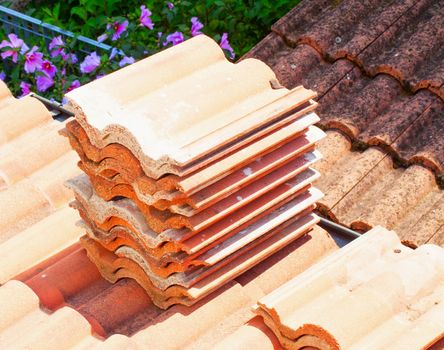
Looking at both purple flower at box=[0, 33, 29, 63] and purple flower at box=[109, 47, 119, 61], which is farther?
purple flower at box=[0, 33, 29, 63]

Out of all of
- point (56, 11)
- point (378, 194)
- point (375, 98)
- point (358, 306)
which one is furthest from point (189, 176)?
point (56, 11)

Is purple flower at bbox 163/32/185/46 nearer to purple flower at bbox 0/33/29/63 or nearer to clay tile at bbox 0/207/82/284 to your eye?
purple flower at bbox 0/33/29/63

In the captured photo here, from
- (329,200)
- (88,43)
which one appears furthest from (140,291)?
(88,43)

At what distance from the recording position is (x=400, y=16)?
18.3 feet

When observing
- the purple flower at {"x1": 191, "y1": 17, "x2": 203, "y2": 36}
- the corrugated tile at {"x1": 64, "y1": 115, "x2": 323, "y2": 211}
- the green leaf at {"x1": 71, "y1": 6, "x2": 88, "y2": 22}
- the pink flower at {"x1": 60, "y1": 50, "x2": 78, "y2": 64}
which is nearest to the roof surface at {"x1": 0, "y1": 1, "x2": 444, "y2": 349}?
the corrugated tile at {"x1": 64, "y1": 115, "x2": 323, "y2": 211}

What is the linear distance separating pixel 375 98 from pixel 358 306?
84.6 inches

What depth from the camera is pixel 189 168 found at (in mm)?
3088

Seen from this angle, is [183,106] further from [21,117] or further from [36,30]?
[36,30]

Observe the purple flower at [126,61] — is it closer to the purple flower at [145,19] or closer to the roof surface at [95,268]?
the purple flower at [145,19]

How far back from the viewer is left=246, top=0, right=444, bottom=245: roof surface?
450cm

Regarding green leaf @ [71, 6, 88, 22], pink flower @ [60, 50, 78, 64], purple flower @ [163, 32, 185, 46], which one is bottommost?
purple flower @ [163, 32, 185, 46]

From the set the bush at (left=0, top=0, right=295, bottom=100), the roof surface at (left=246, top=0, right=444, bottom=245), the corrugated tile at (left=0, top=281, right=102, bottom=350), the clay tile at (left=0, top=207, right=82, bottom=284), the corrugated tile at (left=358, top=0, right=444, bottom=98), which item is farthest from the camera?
the bush at (left=0, top=0, right=295, bottom=100)

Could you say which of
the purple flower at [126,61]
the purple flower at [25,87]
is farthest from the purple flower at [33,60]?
the purple flower at [126,61]

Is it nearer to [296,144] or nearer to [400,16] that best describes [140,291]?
[296,144]
